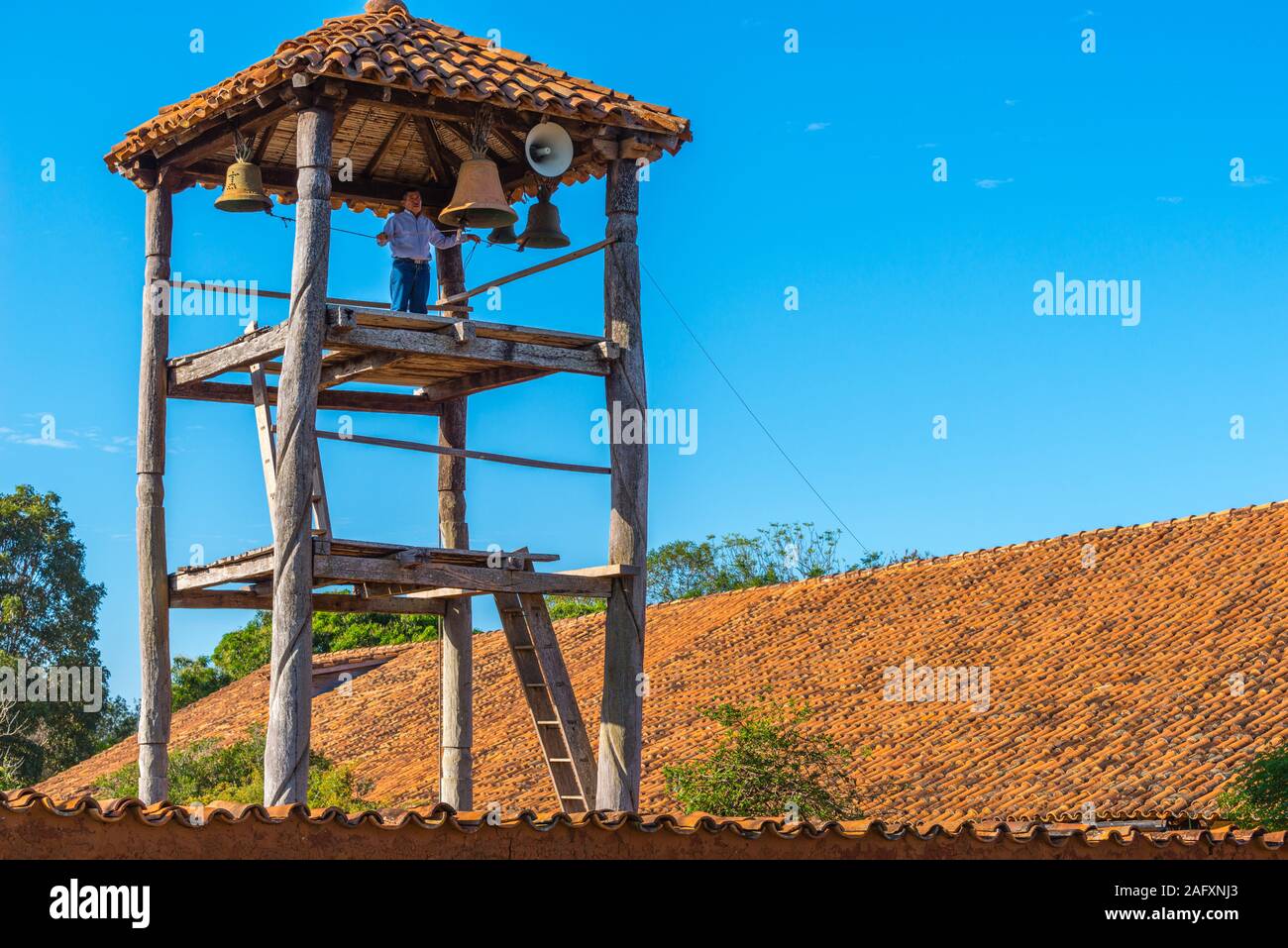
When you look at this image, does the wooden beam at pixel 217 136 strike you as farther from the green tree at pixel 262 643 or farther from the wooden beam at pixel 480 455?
the green tree at pixel 262 643

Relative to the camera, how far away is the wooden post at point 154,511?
13766mm

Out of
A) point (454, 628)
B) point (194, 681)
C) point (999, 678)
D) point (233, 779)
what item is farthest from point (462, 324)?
point (194, 681)

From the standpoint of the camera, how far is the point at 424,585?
42.3 feet

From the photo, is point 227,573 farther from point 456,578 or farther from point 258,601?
point 456,578

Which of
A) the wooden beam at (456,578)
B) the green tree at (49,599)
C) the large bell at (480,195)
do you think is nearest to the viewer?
the wooden beam at (456,578)

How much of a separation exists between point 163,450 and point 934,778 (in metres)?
9.27

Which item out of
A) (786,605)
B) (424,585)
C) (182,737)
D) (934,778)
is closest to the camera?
(424,585)

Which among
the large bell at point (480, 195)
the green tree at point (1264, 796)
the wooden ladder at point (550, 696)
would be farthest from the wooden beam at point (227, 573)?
the green tree at point (1264, 796)

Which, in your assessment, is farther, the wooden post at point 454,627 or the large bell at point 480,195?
the wooden post at point 454,627

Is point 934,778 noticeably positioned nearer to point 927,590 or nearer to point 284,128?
point 927,590

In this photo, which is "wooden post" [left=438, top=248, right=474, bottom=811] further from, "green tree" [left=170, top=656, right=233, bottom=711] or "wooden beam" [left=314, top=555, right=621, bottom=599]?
"green tree" [left=170, top=656, right=233, bottom=711]

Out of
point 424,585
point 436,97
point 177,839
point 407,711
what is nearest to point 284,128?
point 436,97

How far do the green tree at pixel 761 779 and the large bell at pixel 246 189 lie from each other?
24.1ft
